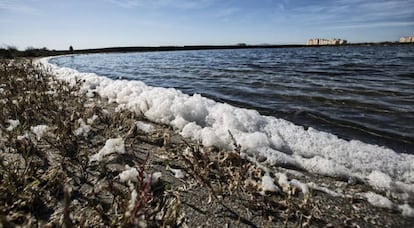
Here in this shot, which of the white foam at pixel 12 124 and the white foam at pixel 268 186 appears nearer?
the white foam at pixel 268 186

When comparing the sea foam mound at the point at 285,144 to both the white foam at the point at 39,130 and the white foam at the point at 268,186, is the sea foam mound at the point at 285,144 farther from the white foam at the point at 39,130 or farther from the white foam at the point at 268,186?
the white foam at the point at 39,130

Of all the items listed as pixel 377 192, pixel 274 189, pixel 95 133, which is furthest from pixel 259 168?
pixel 95 133

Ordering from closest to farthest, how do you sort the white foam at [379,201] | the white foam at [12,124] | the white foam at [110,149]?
the white foam at [379,201]
the white foam at [110,149]
the white foam at [12,124]

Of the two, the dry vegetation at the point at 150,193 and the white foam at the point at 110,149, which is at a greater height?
the white foam at the point at 110,149

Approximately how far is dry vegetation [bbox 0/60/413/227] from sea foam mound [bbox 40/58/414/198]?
0.22 m

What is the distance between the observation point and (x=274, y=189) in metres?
1.99

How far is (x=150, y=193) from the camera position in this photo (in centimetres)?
178

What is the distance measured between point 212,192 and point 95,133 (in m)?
1.93

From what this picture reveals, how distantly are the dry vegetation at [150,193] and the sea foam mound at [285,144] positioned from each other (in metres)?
0.22

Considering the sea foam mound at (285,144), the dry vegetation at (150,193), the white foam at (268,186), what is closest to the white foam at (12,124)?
the dry vegetation at (150,193)

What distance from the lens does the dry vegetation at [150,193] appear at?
1.62 m

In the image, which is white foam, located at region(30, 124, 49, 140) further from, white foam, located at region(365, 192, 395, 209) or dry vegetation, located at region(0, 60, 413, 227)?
white foam, located at region(365, 192, 395, 209)

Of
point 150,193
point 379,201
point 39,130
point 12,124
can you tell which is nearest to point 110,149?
point 150,193

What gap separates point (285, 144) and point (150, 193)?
1.76 m
